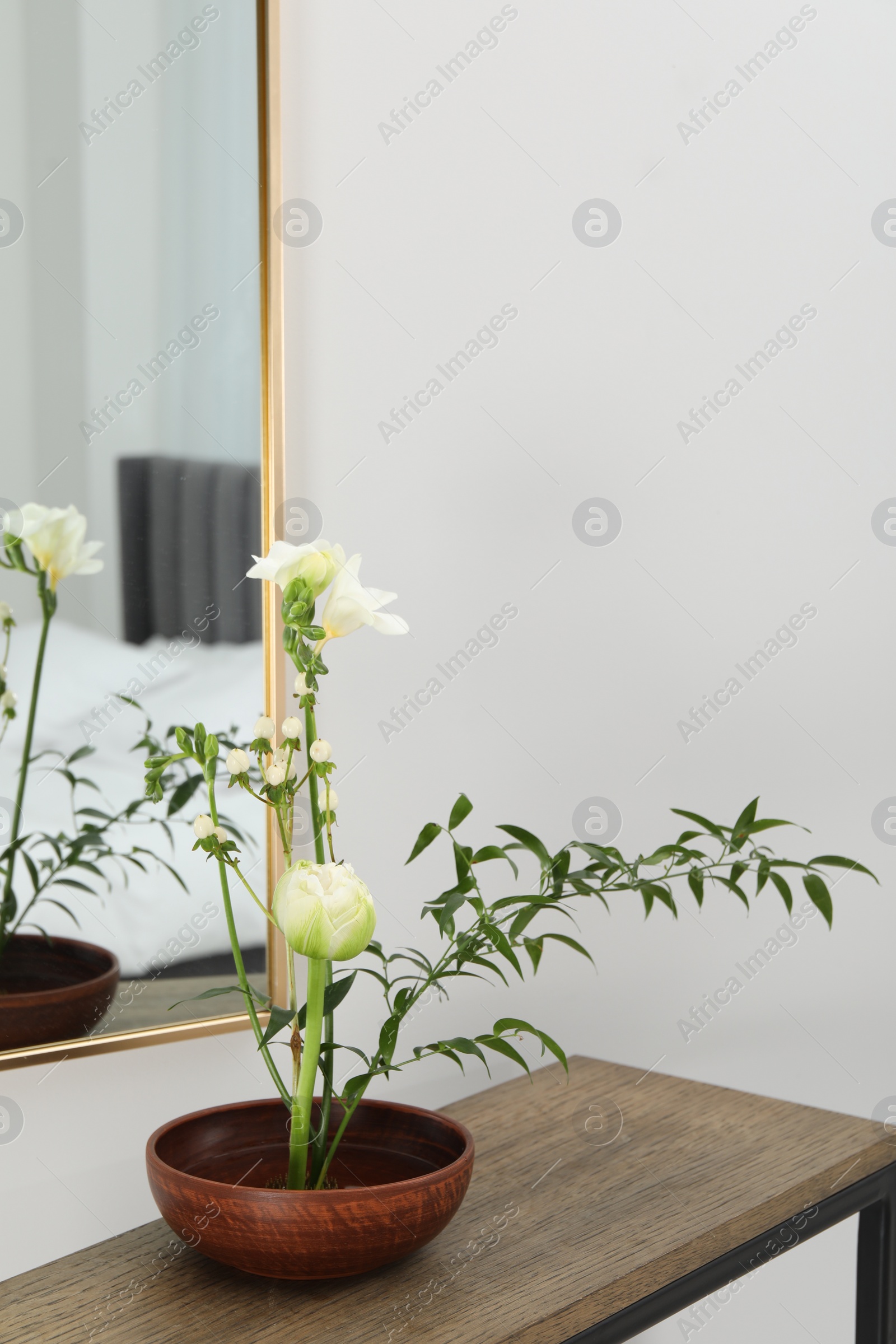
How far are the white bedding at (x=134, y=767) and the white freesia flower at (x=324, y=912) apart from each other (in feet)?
1.01

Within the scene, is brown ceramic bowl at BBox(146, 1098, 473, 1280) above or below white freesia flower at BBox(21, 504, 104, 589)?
below

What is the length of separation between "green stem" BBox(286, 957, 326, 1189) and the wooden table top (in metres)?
0.09

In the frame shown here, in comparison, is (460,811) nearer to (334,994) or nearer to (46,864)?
(334,994)

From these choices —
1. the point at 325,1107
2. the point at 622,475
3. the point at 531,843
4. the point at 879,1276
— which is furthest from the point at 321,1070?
the point at 622,475

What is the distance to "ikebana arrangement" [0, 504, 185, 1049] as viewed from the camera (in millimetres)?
1034

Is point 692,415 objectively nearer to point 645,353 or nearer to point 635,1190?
point 645,353

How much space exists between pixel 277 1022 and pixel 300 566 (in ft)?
1.06

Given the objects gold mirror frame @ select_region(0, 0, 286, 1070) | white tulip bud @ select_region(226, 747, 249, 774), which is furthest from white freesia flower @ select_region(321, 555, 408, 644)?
gold mirror frame @ select_region(0, 0, 286, 1070)

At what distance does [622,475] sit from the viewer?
1588 millimetres

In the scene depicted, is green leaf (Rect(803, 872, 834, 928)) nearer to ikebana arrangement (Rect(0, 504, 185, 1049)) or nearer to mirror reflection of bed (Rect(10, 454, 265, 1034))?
mirror reflection of bed (Rect(10, 454, 265, 1034))

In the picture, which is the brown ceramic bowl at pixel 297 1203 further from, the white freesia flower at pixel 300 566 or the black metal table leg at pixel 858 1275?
the white freesia flower at pixel 300 566

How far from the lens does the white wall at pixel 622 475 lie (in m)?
1.32

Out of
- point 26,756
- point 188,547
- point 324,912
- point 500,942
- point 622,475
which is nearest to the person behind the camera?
point 324,912

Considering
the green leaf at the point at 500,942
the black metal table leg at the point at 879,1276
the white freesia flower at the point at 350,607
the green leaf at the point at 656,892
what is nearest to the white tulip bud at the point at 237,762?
the white freesia flower at the point at 350,607
